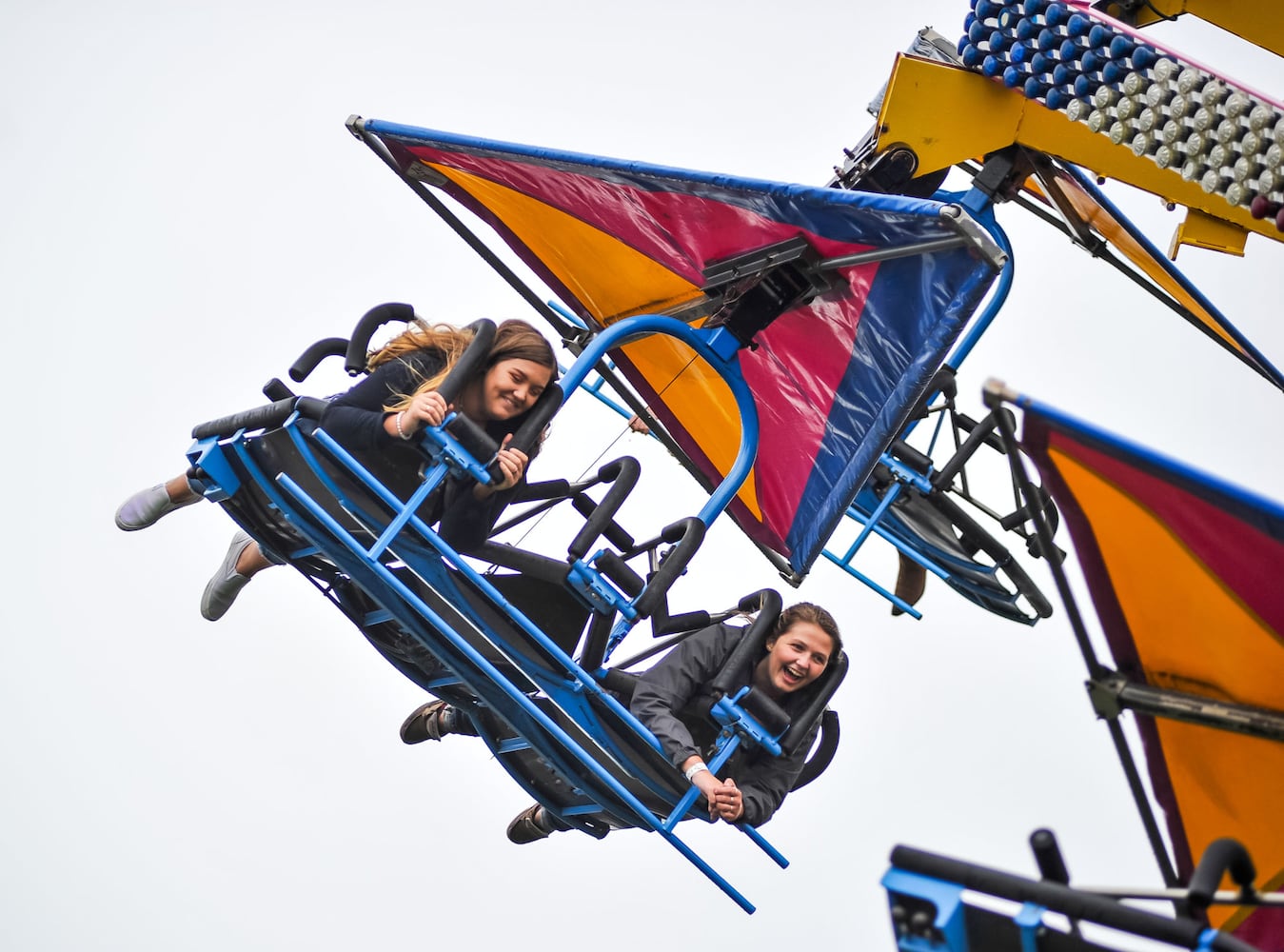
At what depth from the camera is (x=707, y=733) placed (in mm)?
5742

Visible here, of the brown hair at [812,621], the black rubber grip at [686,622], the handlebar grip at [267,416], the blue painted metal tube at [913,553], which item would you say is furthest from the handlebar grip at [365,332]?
the blue painted metal tube at [913,553]

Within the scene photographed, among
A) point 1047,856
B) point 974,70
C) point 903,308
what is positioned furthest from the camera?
point 974,70

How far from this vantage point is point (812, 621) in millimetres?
5746

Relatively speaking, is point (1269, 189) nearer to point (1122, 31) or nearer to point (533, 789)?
point (1122, 31)

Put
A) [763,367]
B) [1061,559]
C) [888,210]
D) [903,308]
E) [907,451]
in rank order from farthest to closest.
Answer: [907,451] < [763,367] < [903,308] < [888,210] < [1061,559]

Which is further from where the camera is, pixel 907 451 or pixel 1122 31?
pixel 907 451

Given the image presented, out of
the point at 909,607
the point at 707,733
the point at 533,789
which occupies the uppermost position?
the point at 909,607

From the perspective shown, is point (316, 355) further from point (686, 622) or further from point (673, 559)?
point (686, 622)

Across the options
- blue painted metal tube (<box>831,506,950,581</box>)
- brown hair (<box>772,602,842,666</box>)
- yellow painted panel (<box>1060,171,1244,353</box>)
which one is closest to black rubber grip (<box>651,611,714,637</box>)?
brown hair (<box>772,602,842,666</box>)

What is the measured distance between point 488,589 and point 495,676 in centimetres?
26

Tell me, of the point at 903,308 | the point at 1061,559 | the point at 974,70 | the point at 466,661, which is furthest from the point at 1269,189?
the point at 466,661

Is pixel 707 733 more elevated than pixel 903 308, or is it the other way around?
pixel 903 308

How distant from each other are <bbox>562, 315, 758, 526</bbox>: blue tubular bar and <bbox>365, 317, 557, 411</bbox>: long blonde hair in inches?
4.7

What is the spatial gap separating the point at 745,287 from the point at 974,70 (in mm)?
1532
